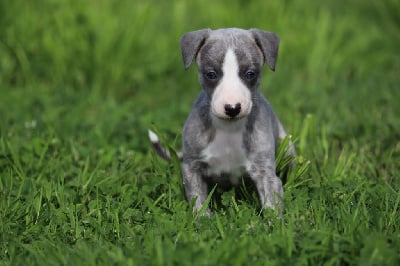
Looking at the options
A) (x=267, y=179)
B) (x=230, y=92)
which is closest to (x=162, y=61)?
(x=267, y=179)

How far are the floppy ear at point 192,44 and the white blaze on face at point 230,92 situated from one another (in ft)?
0.70

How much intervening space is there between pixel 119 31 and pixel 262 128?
2.95 meters

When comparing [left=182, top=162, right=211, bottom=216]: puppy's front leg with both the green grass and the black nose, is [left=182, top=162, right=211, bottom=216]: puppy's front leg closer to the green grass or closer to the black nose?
the green grass

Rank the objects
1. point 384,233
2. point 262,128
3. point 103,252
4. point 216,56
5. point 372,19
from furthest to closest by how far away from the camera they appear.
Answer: point 372,19, point 262,128, point 216,56, point 384,233, point 103,252

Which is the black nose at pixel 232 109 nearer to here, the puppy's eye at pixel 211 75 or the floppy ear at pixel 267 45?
the puppy's eye at pixel 211 75

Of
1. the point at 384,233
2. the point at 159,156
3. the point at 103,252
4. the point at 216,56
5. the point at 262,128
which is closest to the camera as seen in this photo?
the point at 103,252

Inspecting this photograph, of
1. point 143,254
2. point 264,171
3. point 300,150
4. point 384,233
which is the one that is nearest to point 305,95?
point 300,150

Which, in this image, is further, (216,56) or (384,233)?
(216,56)

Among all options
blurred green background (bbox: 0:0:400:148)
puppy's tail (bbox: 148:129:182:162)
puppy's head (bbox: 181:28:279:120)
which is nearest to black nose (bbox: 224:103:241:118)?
puppy's head (bbox: 181:28:279:120)

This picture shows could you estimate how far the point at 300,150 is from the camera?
457 cm

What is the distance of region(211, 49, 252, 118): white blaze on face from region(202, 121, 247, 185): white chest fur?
0.28m

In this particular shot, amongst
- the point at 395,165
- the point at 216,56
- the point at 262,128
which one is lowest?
the point at 395,165

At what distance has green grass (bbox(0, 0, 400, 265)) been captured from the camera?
318 centimetres

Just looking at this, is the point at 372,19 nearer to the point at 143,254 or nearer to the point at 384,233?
the point at 384,233
